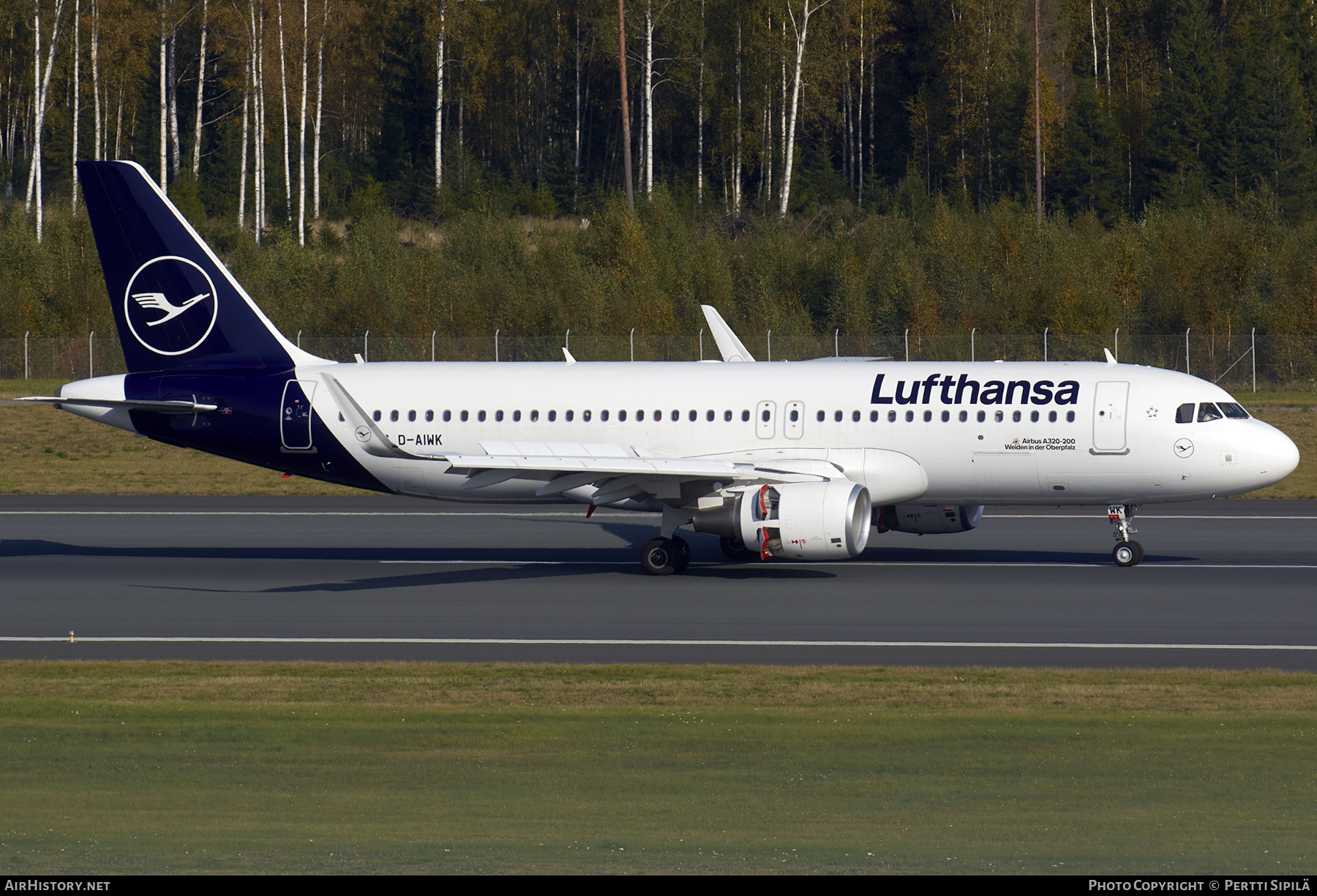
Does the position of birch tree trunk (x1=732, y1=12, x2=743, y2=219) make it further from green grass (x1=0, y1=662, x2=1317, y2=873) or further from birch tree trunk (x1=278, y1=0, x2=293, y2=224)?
green grass (x1=0, y1=662, x2=1317, y2=873)

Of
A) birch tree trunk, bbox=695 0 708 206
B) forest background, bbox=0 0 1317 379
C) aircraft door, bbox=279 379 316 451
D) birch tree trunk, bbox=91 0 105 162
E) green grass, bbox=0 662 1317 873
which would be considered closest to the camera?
green grass, bbox=0 662 1317 873

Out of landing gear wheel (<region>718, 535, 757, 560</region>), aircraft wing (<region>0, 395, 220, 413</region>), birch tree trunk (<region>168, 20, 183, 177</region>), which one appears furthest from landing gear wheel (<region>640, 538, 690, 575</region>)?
birch tree trunk (<region>168, 20, 183, 177</region>)

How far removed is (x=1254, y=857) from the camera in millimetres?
9773

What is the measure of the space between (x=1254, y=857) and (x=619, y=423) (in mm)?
18009

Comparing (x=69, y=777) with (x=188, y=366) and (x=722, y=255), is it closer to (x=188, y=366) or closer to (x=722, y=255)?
(x=188, y=366)

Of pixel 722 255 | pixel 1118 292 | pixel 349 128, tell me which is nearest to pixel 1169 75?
pixel 1118 292

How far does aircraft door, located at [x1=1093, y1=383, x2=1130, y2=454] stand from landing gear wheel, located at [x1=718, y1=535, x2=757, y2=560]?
622 cm

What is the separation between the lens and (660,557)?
25.8m

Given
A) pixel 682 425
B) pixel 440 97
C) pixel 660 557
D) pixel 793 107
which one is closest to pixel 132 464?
pixel 682 425

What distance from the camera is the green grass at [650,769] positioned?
1005 centimetres

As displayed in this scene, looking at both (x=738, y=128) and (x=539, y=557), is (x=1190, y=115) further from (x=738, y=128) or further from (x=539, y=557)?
(x=539, y=557)

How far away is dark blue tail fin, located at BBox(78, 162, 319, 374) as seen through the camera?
2786 cm

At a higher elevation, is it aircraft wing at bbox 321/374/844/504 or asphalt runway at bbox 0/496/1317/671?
aircraft wing at bbox 321/374/844/504

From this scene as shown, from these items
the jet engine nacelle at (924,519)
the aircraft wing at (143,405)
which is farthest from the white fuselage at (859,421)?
the aircraft wing at (143,405)
